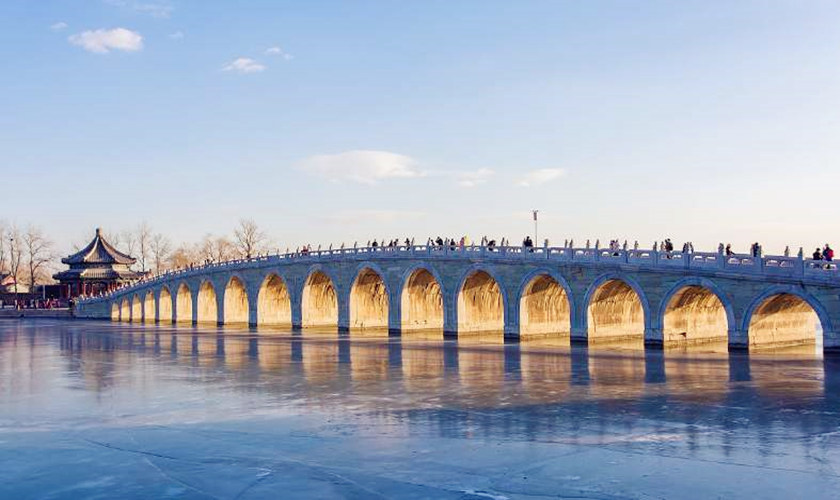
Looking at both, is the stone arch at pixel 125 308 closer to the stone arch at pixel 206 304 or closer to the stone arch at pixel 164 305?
the stone arch at pixel 164 305

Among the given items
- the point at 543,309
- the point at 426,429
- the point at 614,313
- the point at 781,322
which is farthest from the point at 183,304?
the point at 426,429

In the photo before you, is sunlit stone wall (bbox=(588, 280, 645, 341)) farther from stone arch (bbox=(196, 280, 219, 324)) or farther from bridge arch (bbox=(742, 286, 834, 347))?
stone arch (bbox=(196, 280, 219, 324))

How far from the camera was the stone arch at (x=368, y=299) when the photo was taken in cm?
4659

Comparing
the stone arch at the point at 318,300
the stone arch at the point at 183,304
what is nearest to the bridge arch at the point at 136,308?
the stone arch at the point at 183,304

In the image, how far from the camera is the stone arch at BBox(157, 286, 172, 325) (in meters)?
68.1

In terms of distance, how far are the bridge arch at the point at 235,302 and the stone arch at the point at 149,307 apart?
11.8 m

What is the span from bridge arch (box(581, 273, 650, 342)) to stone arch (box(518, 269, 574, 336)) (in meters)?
1.47

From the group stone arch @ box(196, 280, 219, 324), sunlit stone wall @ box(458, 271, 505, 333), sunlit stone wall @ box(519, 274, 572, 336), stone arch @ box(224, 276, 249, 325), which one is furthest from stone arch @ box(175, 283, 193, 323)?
sunlit stone wall @ box(519, 274, 572, 336)

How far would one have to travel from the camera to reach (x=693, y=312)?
33.0 m

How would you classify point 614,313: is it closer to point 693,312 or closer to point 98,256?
point 693,312

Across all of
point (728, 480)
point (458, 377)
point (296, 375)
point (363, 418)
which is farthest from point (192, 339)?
point (728, 480)

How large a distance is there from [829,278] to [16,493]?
24.5 m

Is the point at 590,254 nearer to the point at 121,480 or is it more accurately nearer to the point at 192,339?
the point at 192,339

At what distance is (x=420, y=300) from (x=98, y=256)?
53228 millimetres
